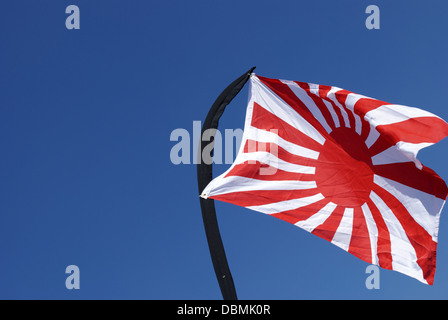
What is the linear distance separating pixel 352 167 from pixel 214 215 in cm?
448

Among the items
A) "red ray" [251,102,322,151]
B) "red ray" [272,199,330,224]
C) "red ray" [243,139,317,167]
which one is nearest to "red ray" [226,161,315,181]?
"red ray" [243,139,317,167]

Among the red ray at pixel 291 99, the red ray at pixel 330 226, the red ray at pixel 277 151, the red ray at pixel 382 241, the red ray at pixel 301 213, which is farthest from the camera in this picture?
the red ray at pixel 382 241

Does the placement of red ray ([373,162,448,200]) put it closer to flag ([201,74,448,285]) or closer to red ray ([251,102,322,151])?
flag ([201,74,448,285])

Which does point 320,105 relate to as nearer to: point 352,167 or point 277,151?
point 352,167

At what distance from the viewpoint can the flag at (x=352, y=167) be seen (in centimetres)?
1355

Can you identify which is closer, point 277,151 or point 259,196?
point 259,196

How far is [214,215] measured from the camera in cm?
1181

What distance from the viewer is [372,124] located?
14.3 meters

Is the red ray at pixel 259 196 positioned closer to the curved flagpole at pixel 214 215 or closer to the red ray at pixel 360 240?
the curved flagpole at pixel 214 215

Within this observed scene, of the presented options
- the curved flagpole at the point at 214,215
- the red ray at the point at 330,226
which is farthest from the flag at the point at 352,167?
the curved flagpole at the point at 214,215

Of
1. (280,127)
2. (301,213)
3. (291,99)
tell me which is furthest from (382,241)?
(291,99)

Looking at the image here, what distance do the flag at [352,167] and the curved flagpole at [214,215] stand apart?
1211 mm

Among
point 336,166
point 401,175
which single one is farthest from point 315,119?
point 401,175

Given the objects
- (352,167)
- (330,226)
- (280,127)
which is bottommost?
(330,226)
